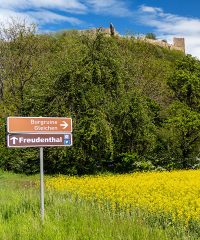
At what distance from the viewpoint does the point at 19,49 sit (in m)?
36.7

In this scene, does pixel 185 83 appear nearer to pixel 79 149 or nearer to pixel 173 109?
pixel 173 109

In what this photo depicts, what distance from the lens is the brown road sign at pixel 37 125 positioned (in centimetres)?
952

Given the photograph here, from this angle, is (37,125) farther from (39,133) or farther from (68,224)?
(68,224)

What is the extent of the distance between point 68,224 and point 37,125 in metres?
2.43

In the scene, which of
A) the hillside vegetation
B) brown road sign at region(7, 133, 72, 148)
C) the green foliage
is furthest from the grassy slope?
the green foliage

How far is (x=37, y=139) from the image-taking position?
9852mm

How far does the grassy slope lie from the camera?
24.3ft

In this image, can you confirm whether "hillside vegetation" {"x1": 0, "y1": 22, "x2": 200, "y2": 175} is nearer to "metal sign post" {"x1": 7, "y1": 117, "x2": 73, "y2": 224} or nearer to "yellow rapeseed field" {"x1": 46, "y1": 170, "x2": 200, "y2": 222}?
"yellow rapeseed field" {"x1": 46, "y1": 170, "x2": 200, "y2": 222}

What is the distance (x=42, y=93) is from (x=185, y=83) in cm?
905

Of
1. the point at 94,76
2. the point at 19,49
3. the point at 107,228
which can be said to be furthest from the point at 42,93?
the point at 107,228

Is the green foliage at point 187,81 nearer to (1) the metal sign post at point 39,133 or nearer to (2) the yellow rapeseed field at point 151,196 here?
(2) the yellow rapeseed field at point 151,196

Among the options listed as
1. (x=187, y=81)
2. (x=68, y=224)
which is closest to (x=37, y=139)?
(x=68, y=224)

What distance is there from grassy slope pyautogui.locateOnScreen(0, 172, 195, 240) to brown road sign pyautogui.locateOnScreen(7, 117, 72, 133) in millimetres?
1675

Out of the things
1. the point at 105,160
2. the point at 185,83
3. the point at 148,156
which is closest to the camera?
the point at 105,160
